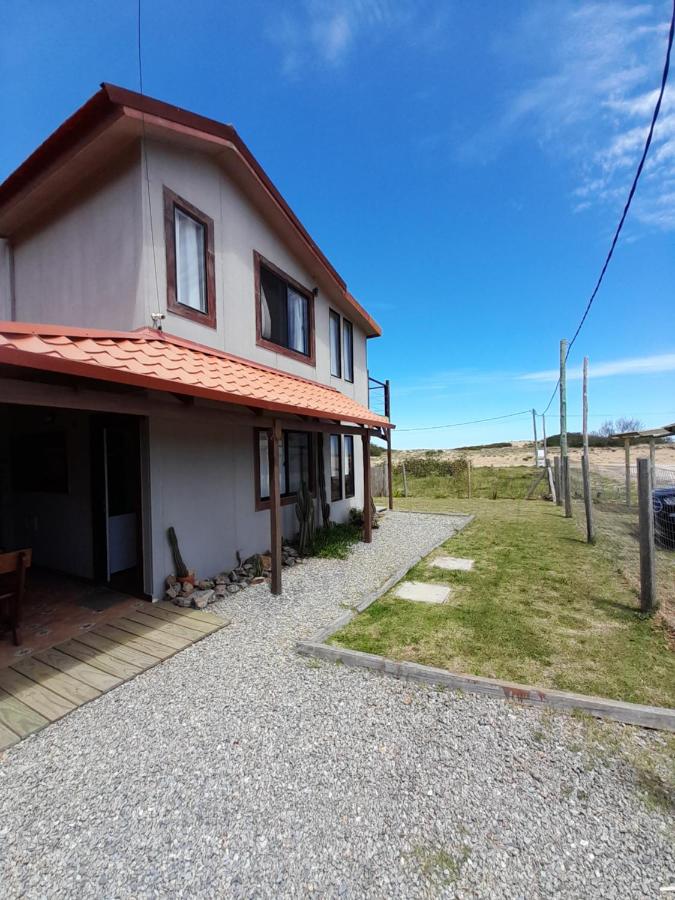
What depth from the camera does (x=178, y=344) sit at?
5281 millimetres

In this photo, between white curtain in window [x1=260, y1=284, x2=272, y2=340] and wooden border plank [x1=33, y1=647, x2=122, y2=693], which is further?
white curtain in window [x1=260, y1=284, x2=272, y2=340]

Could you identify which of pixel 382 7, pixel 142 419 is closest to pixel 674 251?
pixel 382 7

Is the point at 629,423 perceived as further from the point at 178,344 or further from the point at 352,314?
the point at 178,344

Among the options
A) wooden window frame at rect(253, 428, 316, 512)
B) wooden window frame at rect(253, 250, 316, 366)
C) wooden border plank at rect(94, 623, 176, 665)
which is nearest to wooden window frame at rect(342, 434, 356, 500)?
wooden window frame at rect(253, 428, 316, 512)

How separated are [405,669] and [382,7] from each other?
917 cm

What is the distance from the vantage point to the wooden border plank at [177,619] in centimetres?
448

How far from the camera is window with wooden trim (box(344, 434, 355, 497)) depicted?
1139 centimetres

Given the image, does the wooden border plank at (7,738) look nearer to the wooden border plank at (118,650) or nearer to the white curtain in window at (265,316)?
the wooden border plank at (118,650)

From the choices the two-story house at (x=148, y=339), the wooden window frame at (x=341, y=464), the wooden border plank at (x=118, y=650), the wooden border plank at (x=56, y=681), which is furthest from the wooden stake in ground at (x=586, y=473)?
the wooden border plank at (x=56, y=681)

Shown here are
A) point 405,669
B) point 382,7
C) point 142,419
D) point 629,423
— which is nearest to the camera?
point 405,669

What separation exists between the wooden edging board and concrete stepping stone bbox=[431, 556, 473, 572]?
3112mm

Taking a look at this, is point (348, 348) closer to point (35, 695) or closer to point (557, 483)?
point (557, 483)

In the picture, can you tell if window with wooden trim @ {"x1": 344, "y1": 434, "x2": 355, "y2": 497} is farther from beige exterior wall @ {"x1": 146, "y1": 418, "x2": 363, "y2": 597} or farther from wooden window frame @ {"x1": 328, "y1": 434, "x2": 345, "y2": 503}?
beige exterior wall @ {"x1": 146, "y1": 418, "x2": 363, "y2": 597}

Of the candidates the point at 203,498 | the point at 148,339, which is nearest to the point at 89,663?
the point at 203,498
